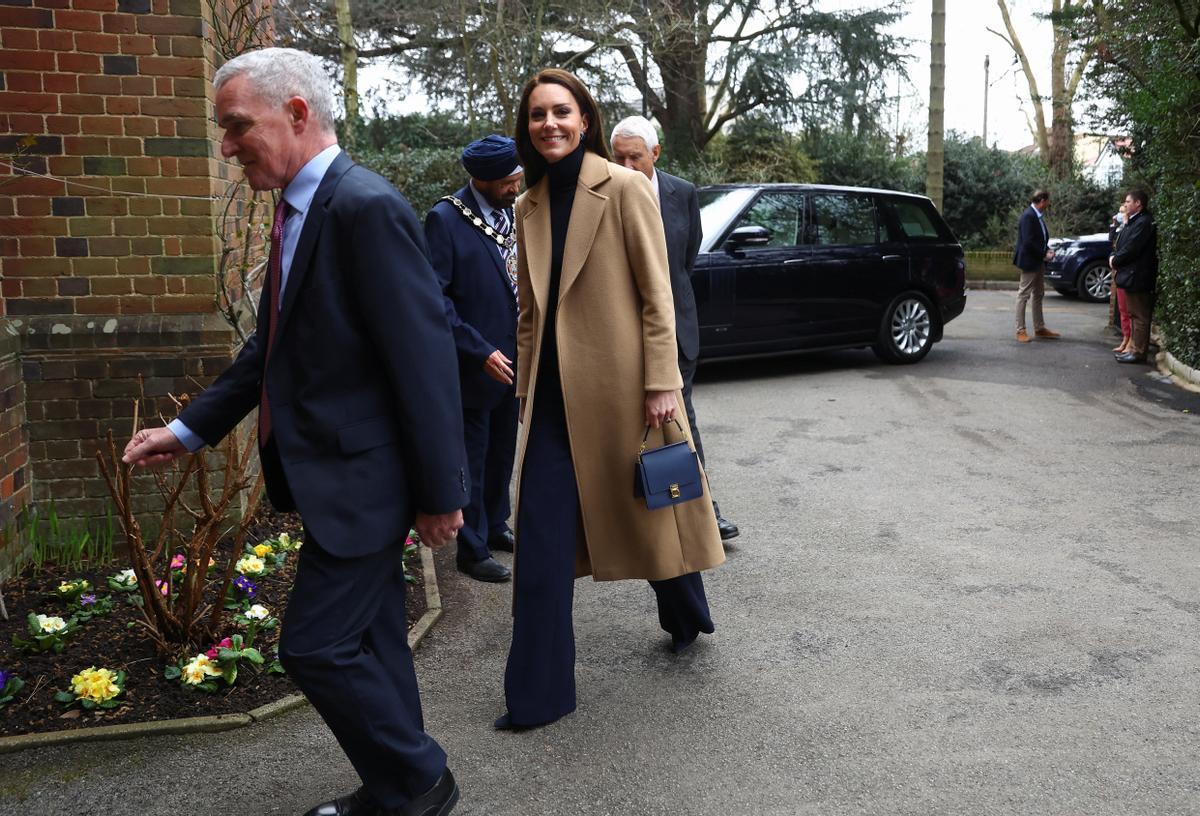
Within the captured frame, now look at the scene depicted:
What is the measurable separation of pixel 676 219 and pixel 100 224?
8.49 ft

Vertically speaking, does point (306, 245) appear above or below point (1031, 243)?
below

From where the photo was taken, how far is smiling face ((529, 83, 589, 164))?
3.65 metres

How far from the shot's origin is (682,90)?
22.5 meters

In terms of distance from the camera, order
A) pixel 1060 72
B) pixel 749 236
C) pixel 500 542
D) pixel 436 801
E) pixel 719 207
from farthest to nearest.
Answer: pixel 1060 72, pixel 719 207, pixel 749 236, pixel 500 542, pixel 436 801

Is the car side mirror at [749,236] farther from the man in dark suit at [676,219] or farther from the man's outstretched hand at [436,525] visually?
the man's outstretched hand at [436,525]

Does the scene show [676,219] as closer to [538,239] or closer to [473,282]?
[473,282]

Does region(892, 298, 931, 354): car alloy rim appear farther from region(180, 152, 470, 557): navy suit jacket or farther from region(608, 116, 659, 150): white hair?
region(180, 152, 470, 557): navy suit jacket

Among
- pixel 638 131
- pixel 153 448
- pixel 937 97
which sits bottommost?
pixel 153 448

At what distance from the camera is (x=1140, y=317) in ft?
39.4

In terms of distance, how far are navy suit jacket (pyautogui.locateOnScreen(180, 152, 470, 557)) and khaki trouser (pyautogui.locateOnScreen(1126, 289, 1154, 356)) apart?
1100cm

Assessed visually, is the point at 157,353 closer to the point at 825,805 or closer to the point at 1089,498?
the point at 825,805

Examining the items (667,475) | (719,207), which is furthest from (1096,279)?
(667,475)

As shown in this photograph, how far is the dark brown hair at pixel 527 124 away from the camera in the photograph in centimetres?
371

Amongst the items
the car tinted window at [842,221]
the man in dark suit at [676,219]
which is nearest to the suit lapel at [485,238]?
A: the man in dark suit at [676,219]
